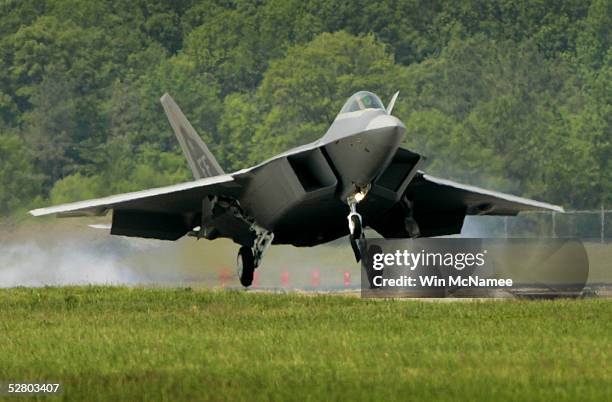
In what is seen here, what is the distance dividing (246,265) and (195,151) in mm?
3380

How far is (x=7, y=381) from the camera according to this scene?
12414 millimetres

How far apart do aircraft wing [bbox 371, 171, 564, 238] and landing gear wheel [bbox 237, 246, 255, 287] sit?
206cm

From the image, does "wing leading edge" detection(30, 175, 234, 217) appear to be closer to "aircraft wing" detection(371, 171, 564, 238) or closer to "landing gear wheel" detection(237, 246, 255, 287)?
"landing gear wheel" detection(237, 246, 255, 287)

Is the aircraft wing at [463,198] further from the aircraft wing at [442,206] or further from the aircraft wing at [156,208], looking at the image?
the aircraft wing at [156,208]

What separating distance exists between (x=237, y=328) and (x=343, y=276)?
47.2 ft

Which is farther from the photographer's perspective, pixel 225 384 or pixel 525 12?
pixel 525 12

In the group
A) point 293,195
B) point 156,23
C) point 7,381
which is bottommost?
point 156,23

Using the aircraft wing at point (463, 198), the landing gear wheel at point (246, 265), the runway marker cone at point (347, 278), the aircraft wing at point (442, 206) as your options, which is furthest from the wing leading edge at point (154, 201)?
the runway marker cone at point (347, 278)

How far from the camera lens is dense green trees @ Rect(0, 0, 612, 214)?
56.5 meters

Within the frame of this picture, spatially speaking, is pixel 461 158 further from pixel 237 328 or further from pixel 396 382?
pixel 396 382

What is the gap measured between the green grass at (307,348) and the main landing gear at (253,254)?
10.6ft

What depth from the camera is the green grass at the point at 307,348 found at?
11.9 m

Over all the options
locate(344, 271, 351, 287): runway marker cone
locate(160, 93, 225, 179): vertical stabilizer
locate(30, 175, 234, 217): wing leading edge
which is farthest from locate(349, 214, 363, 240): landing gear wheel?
locate(344, 271, 351, 287): runway marker cone

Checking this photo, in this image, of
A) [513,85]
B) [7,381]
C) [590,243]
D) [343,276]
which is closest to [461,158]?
[513,85]
